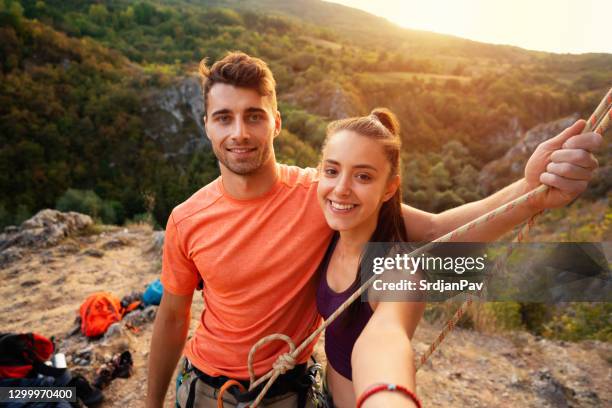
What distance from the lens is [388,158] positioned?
1.56 meters

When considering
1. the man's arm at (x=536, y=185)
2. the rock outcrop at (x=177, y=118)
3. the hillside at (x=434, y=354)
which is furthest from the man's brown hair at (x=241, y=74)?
the rock outcrop at (x=177, y=118)

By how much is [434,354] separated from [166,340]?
3.09 meters

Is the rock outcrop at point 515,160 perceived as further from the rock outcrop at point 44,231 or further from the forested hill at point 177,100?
the rock outcrop at point 44,231

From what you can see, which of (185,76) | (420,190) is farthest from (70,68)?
(420,190)

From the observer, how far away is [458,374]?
152 inches

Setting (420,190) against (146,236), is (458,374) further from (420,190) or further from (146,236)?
(420,190)

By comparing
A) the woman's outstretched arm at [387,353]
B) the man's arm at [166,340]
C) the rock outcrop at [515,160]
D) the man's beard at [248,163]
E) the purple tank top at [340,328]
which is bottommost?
the rock outcrop at [515,160]

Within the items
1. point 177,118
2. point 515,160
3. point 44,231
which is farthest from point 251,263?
point 515,160

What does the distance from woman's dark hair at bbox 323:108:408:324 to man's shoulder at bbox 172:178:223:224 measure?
722 millimetres

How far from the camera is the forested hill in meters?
25.2

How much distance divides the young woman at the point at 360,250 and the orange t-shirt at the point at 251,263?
0.55 feet

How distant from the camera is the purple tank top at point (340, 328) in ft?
4.91

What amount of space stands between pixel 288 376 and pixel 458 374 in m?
2.66

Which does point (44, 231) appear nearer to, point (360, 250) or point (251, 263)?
point (251, 263)
